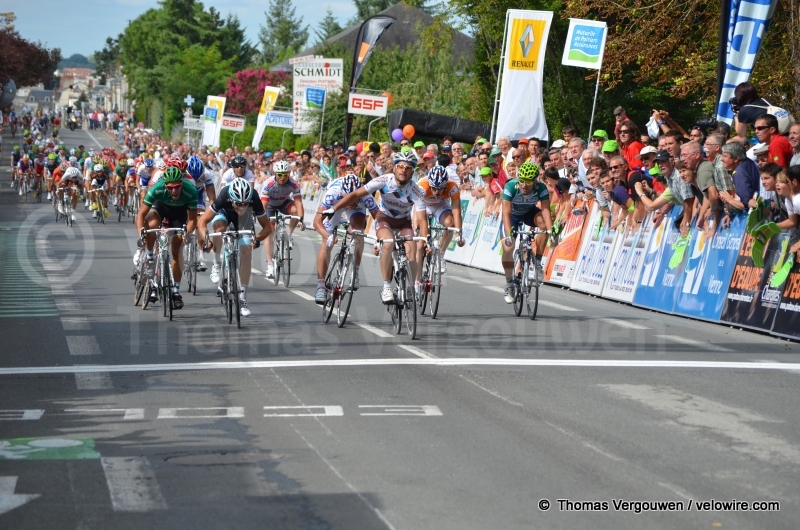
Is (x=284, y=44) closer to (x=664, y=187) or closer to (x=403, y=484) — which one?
(x=664, y=187)

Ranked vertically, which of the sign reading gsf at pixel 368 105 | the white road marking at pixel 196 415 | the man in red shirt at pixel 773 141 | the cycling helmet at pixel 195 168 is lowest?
the white road marking at pixel 196 415

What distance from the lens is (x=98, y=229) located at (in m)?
35.8

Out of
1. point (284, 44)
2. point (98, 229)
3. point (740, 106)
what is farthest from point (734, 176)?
point (284, 44)

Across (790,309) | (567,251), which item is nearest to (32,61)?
(567,251)

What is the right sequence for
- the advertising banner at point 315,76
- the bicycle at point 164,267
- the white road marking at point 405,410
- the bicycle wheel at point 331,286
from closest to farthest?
the white road marking at point 405,410 → the bicycle wheel at point 331,286 → the bicycle at point 164,267 → the advertising banner at point 315,76

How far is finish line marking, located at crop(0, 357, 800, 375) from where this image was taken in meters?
10.5

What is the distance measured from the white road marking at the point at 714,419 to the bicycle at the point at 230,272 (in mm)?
5233

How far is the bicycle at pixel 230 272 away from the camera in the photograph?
A: 1358cm

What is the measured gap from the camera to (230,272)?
44.7ft

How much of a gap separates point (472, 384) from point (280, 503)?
380 cm

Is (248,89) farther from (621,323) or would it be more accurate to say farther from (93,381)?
(93,381)

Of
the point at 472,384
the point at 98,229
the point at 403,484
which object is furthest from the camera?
the point at 98,229

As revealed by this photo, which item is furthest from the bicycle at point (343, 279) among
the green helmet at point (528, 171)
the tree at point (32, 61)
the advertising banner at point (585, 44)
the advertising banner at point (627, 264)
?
the tree at point (32, 61)

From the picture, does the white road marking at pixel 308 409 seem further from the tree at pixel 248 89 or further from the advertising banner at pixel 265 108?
the tree at pixel 248 89
